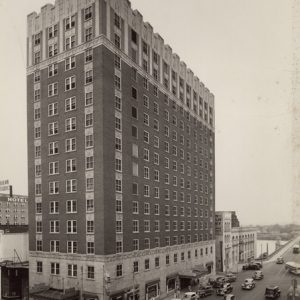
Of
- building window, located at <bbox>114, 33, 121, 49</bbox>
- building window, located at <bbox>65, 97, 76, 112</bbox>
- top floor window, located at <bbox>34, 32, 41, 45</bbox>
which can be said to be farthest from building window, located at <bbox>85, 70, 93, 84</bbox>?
top floor window, located at <bbox>34, 32, 41, 45</bbox>

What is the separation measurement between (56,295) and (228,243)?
68327mm

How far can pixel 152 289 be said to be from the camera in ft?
196

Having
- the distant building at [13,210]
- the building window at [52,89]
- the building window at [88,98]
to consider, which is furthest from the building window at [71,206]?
the distant building at [13,210]

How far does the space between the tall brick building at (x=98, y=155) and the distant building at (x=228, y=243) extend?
35037mm

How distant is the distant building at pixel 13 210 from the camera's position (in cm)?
14094

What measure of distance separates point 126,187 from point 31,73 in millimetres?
23577

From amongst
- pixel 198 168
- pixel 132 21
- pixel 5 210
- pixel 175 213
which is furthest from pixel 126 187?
pixel 5 210

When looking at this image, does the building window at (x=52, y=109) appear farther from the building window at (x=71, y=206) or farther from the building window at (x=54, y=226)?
the building window at (x=54, y=226)

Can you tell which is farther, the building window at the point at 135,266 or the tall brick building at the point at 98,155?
the building window at the point at 135,266

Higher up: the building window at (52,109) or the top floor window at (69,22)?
the top floor window at (69,22)

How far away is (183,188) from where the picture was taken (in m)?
76.7

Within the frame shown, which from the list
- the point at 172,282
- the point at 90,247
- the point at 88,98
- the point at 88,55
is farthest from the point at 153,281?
the point at 88,55

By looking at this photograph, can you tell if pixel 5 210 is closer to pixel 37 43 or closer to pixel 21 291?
pixel 21 291

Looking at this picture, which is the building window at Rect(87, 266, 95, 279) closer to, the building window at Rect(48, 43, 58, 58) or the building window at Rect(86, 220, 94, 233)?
the building window at Rect(86, 220, 94, 233)
